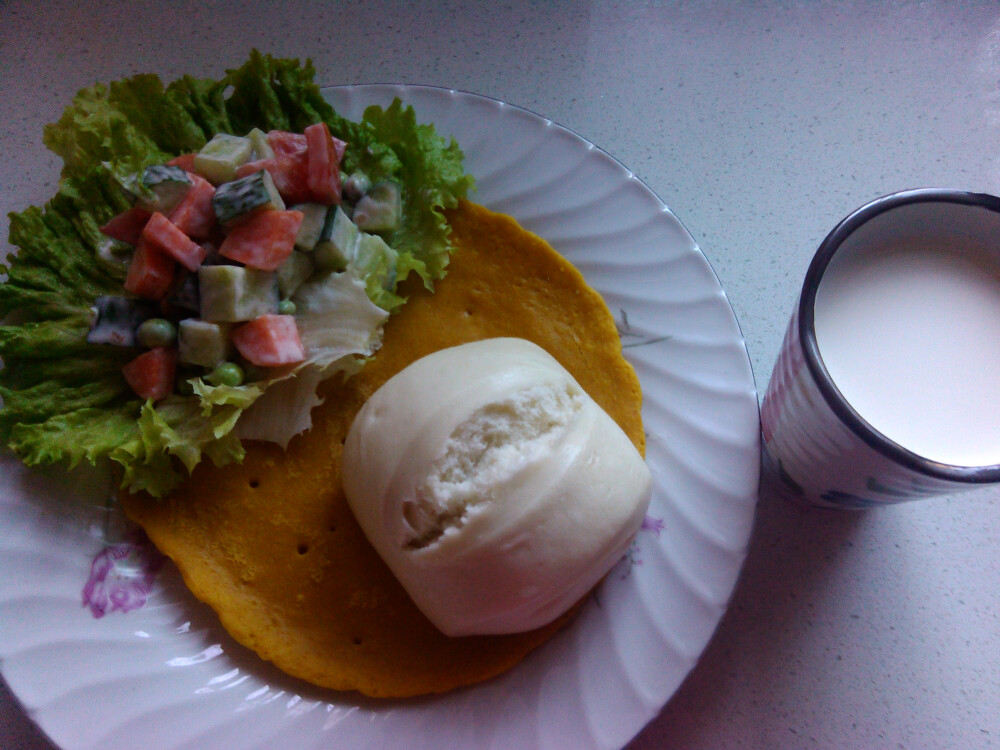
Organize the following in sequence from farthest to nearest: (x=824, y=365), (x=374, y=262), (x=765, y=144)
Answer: (x=765, y=144) < (x=374, y=262) < (x=824, y=365)

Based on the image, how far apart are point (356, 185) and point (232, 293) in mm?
383

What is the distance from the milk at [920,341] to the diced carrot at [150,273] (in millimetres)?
1254

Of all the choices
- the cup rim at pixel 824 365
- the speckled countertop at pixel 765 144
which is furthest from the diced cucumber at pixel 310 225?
the cup rim at pixel 824 365

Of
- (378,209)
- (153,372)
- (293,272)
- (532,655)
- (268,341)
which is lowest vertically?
(532,655)

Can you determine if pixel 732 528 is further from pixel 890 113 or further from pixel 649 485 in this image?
pixel 890 113

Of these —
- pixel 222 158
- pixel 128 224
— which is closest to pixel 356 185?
pixel 222 158

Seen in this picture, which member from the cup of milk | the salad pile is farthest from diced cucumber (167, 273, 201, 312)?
the cup of milk

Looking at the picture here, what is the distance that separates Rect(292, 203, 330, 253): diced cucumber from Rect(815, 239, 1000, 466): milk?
100cm

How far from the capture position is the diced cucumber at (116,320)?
1312mm

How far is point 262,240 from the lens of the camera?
1302mm

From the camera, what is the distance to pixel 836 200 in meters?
1.64

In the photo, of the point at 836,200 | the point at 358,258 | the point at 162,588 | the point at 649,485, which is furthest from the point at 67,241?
the point at 836,200

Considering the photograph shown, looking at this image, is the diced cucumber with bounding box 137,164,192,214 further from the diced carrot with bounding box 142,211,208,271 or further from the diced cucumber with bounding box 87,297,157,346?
the diced cucumber with bounding box 87,297,157,346

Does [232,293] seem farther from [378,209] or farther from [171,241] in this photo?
[378,209]
